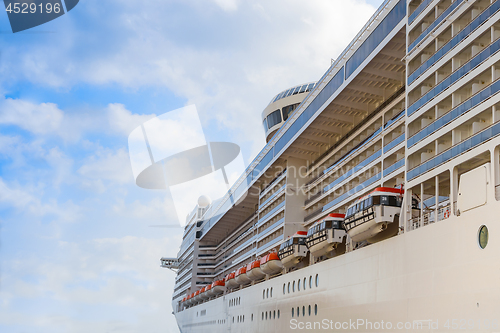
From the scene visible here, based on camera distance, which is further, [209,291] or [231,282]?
[209,291]

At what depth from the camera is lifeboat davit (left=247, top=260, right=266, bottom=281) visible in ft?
107

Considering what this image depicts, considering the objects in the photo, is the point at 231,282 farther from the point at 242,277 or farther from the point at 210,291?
the point at 210,291

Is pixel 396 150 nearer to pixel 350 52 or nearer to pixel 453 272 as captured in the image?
pixel 350 52

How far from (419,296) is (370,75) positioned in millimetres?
12002

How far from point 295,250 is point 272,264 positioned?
3831 millimetres

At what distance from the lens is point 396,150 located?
2156 centimetres

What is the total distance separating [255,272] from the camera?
33219mm

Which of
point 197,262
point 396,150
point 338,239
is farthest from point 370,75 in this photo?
point 197,262

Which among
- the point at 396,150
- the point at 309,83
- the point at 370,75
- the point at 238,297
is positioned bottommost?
the point at 238,297

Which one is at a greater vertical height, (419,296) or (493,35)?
(493,35)

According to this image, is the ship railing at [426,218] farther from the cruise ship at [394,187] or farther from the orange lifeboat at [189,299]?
the orange lifeboat at [189,299]

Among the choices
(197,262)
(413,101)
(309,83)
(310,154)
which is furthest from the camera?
(197,262)

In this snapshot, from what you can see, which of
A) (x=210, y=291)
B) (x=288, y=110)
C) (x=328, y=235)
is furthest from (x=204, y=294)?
(x=328, y=235)

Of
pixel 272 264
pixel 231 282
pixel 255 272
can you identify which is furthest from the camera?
pixel 231 282
